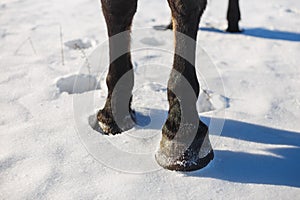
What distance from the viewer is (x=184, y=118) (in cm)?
265

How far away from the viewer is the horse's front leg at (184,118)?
8.38 ft

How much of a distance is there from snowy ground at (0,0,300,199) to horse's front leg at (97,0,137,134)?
118 millimetres

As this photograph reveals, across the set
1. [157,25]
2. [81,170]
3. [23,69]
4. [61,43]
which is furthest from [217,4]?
[81,170]

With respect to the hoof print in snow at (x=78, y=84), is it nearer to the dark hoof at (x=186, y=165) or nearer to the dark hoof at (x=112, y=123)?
the dark hoof at (x=112, y=123)

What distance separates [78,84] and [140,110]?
2.62ft

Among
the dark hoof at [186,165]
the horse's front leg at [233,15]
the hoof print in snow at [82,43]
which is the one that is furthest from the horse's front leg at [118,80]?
the horse's front leg at [233,15]

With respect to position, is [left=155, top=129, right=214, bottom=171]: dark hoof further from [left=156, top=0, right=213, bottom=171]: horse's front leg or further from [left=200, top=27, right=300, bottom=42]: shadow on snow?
[left=200, top=27, right=300, bottom=42]: shadow on snow

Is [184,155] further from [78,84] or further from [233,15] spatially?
[233,15]

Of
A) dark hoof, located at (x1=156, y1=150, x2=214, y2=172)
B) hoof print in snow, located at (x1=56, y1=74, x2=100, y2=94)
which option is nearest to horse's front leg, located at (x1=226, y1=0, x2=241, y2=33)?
hoof print in snow, located at (x1=56, y1=74, x2=100, y2=94)

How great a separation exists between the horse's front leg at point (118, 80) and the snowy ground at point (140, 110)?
12 centimetres

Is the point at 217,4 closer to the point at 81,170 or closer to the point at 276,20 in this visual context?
the point at 276,20

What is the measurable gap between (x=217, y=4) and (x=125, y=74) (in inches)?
150

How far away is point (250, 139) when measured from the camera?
2988 mm

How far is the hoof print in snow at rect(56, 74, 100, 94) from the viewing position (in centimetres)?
372
